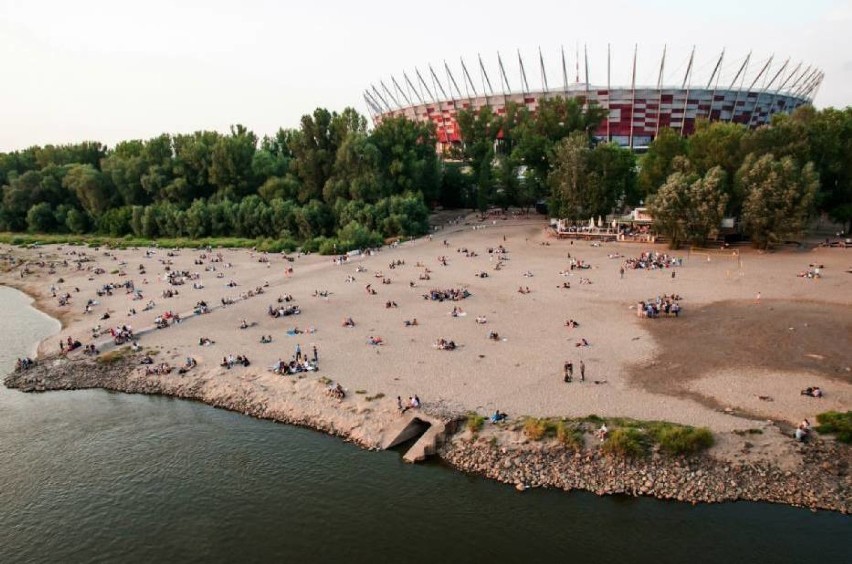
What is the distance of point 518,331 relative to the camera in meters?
39.5

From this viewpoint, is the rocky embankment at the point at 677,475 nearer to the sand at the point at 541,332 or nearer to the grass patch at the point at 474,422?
the grass patch at the point at 474,422

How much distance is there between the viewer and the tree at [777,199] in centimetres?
5703

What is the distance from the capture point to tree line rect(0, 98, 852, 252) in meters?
61.8

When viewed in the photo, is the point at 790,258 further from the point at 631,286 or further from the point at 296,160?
the point at 296,160

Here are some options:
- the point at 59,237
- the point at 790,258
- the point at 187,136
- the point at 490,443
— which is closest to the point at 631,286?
the point at 790,258

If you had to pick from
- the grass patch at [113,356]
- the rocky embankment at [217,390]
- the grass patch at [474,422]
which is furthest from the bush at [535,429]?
the grass patch at [113,356]

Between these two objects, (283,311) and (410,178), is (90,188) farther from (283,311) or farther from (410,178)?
(283,311)

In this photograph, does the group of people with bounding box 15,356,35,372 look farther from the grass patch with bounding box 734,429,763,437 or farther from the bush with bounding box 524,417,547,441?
the grass patch with bounding box 734,429,763,437

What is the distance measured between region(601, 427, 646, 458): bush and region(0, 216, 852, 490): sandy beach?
2.47 metres

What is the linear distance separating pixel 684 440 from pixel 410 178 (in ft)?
235

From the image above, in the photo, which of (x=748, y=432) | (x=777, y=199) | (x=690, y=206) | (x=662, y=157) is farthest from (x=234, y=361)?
(x=662, y=157)

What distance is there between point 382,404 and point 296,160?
72.4 meters

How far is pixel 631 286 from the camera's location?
49.6m

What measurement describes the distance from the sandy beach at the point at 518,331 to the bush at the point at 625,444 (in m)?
2.47
